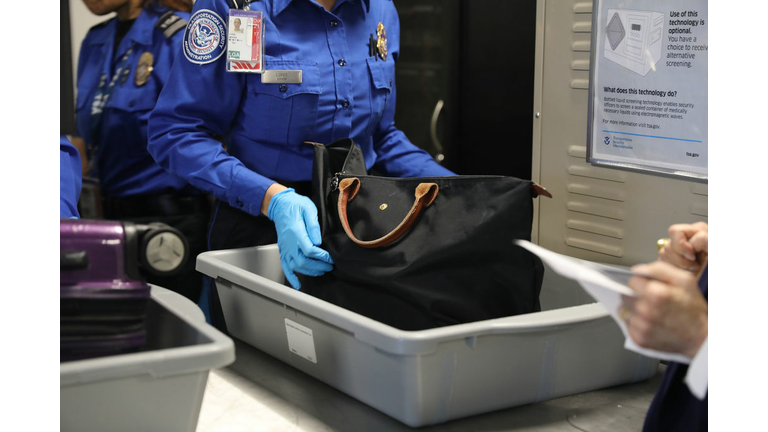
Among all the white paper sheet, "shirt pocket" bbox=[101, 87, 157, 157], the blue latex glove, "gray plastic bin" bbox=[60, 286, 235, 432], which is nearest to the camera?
the white paper sheet

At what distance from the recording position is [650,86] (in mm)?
1567

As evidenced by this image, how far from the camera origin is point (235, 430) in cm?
112

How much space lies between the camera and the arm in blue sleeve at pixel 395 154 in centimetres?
183

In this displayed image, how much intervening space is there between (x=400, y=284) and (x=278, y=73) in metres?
0.55

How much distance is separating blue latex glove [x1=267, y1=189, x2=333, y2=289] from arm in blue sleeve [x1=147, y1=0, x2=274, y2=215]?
81mm

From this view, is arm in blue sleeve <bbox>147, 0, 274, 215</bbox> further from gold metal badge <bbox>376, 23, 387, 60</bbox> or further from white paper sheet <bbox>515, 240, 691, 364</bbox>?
white paper sheet <bbox>515, 240, 691, 364</bbox>

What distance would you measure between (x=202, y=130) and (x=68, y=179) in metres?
0.34

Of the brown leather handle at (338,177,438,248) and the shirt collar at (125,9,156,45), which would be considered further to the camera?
the shirt collar at (125,9,156,45)

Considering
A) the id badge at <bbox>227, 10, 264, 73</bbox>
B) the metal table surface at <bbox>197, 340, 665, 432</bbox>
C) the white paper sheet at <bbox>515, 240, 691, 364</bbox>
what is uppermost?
the id badge at <bbox>227, 10, 264, 73</bbox>

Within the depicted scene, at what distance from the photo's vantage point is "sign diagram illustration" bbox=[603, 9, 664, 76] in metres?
1.54

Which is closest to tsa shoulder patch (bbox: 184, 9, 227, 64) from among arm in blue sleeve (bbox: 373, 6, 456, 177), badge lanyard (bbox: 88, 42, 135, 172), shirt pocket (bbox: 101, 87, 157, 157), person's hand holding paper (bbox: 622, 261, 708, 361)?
arm in blue sleeve (bbox: 373, 6, 456, 177)

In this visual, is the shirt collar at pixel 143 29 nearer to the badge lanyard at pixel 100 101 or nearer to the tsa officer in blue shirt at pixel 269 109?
the badge lanyard at pixel 100 101

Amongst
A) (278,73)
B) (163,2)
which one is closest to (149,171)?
(163,2)

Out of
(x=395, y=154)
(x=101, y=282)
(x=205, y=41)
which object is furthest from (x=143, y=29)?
(x=101, y=282)
